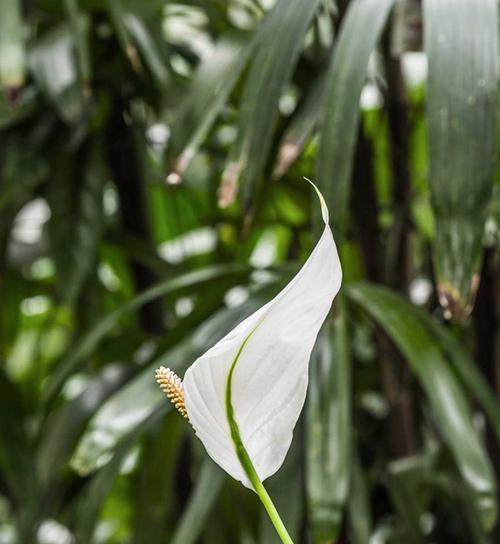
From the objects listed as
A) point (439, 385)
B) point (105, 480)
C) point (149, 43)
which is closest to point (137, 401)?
point (105, 480)

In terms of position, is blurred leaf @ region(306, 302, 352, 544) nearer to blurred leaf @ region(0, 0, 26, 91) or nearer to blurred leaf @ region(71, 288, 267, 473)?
blurred leaf @ region(71, 288, 267, 473)

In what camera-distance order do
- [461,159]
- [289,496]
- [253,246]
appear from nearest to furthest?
[461,159]
[289,496]
[253,246]

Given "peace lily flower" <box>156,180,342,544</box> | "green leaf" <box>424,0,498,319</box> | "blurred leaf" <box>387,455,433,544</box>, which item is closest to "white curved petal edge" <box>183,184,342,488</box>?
"peace lily flower" <box>156,180,342,544</box>

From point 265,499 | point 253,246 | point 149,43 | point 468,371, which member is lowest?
point 253,246

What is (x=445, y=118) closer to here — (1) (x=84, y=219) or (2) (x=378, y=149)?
(1) (x=84, y=219)

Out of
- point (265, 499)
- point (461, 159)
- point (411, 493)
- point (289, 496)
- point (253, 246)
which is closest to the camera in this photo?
point (265, 499)

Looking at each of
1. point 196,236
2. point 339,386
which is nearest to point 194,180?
point 196,236

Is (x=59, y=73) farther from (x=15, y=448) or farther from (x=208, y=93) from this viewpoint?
(x=15, y=448)
